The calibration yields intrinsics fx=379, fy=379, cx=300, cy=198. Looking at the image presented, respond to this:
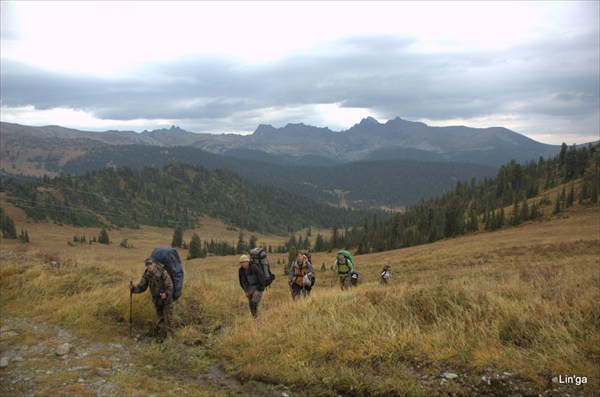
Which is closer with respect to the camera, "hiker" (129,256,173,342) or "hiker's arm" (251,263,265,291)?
"hiker" (129,256,173,342)

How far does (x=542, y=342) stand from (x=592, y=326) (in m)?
1.00

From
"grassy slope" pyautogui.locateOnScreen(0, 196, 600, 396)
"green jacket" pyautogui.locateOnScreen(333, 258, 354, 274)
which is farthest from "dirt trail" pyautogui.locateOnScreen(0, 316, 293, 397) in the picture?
"green jacket" pyautogui.locateOnScreen(333, 258, 354, 274)

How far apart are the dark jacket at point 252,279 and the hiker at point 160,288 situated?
7.71ft

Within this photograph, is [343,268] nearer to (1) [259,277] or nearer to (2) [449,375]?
(1) [259,277]

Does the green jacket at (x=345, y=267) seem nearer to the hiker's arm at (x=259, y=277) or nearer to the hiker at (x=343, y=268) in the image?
the hiker at (x=343, y=268)

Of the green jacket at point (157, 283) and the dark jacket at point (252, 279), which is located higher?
the green jacket at point (157, 283)

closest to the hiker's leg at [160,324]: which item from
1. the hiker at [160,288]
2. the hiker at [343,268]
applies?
the hiker at [160,288]

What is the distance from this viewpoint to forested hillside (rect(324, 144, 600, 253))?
278 ft

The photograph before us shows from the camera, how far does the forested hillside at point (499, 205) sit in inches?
3332

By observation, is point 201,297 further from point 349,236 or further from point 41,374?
point 349,236

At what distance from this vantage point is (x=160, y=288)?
9.00 metres

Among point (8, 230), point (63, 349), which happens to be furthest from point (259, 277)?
point (8, 230)

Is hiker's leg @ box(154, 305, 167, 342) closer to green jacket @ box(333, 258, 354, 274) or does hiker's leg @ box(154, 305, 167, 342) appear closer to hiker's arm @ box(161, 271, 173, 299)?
hiker's arm @ box(161, 271, 173, 299)

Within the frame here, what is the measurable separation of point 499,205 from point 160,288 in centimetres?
11974
